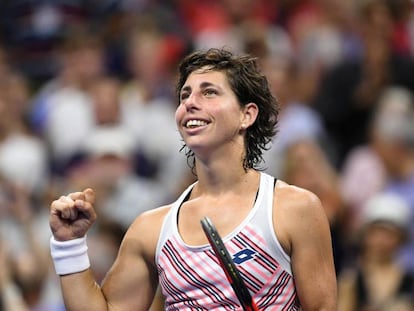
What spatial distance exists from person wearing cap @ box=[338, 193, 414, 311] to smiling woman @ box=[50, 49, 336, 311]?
266 cm

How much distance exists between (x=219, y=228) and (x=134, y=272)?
515mm

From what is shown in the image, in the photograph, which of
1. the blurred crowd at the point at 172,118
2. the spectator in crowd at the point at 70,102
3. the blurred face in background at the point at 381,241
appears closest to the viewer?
the blurred face in background at the point at 381,241

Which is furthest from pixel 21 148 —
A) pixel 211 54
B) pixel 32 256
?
pixel 211 54

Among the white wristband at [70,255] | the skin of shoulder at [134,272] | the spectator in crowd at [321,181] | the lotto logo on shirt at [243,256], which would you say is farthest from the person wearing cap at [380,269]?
the white wristband at [70,255]

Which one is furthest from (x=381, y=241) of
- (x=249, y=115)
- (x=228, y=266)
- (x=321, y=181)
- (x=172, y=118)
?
(x=228, y=266)

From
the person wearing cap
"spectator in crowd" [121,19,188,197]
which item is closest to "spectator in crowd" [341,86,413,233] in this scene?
the person wearing cap

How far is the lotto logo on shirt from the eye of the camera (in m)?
5.02

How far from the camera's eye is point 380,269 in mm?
7941

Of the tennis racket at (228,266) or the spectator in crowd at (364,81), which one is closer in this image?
the tennis racket at (228,266)

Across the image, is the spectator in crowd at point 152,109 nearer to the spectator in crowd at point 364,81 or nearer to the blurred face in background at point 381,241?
the spectator in crowd at point 364,81

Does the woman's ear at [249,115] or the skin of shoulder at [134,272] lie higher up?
the woman's ear at [249,115]

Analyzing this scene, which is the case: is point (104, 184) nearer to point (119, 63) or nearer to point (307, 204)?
point (119, 63)

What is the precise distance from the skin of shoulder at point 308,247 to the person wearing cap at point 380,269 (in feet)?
8.92

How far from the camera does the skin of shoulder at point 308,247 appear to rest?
500cm
